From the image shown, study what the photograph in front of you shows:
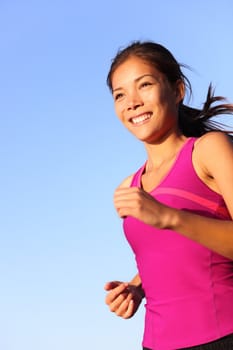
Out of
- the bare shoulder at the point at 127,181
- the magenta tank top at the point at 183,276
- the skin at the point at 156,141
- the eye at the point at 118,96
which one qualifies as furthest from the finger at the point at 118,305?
the eye at the point at 118,96

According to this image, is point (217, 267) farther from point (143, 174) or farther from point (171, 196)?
point (143, 174)

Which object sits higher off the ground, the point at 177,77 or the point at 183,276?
the point at 177,77

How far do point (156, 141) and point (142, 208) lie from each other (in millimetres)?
1168

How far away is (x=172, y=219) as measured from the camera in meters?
3.45

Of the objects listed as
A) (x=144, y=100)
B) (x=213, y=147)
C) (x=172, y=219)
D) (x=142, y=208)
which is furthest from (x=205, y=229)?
(x=144, y=100)

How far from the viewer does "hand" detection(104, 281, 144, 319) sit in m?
4.31

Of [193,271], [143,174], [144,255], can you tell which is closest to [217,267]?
[193,271]

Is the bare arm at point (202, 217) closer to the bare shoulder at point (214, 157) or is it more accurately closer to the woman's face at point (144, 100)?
the bare shoulder at point (214, 157)

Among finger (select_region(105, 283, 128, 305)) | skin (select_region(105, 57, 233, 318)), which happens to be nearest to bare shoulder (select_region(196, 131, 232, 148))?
skin (select_region(105, 57, 233, 318))

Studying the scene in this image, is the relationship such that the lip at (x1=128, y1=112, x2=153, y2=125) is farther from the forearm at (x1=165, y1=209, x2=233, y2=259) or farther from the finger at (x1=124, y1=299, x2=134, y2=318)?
the finger at (x1=124, y1=299, x2=134, y2=318)

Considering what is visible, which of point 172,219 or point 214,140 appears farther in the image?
point 214,140

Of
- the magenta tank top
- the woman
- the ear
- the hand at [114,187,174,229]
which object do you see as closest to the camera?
the hand at [114,187,174,229]

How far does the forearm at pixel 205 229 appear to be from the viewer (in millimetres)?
3473

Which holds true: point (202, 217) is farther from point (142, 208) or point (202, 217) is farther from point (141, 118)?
point (141, 118)
